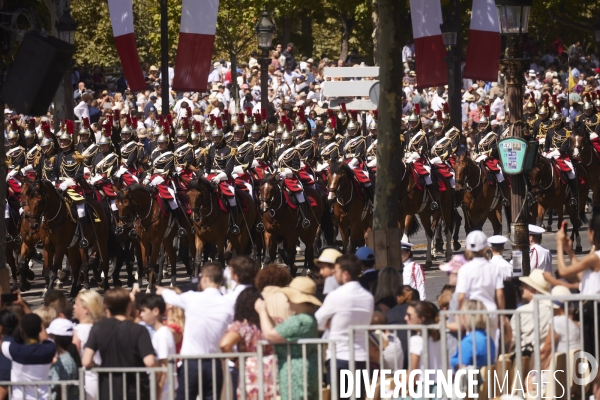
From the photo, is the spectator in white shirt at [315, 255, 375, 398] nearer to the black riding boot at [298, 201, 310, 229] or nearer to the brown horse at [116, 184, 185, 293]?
the brown horse at [116, 184, 185, 293]

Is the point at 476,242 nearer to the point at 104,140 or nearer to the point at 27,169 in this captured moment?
the point at 27,169

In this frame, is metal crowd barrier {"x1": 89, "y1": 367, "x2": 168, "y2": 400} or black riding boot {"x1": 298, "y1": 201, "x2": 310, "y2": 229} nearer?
metal crowd barrier {"x1": 89, "y1": 367, "x2": 168, "y2": 400}

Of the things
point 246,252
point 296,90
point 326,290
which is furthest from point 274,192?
point 296,90

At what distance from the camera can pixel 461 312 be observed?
11.6 metres

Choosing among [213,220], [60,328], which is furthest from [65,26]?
[60,328]

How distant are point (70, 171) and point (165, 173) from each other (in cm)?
154

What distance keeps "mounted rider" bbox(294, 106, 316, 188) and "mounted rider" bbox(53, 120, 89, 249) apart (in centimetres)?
379

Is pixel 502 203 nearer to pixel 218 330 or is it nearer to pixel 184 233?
pixel 184 233

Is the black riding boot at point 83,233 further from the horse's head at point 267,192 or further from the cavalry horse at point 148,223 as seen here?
the horse's head at point 267,192

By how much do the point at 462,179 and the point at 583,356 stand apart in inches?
674

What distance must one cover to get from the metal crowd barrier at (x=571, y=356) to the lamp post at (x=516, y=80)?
658 cm

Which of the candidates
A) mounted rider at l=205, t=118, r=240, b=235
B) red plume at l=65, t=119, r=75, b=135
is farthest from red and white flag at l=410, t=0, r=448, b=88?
red plume at l=65, t=119, r=75, b=135

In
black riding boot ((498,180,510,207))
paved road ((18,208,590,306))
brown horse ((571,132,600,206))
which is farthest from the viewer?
brown horse ((571,132,600,206))

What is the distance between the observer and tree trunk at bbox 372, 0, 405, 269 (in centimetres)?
1727
